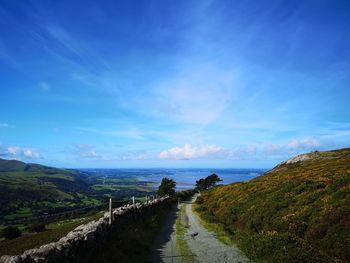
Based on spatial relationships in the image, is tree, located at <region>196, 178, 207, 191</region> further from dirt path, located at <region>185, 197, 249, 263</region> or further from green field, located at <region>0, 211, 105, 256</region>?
dirt path, located at <region>185, 197, 249, 263</region>

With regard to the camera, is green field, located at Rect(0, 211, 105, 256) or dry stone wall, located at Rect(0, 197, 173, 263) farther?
green field, located at Rect(0, 211, 105, 256)

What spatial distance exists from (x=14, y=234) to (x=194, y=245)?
28775 mm

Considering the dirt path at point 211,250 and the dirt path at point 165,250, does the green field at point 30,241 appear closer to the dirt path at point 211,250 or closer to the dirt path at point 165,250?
the dirt path at point 165,250

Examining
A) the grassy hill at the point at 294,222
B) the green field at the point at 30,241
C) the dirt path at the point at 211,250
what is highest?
the grassy hill at the point at 294,222

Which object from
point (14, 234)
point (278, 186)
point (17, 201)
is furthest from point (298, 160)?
point (17, 201)

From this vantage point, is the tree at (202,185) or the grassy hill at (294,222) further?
the tree at (202,185)

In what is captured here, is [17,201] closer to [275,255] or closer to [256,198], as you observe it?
[256,198]

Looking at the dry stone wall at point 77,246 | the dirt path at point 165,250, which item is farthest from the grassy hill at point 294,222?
the dry stone wall at point 77,246

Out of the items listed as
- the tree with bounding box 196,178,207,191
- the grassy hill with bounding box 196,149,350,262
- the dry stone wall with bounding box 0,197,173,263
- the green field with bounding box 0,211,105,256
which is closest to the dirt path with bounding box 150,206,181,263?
the dry stone wall with bounding box 0,197,173,263

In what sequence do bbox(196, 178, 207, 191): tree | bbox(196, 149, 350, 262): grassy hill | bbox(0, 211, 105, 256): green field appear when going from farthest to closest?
bbox(196, 178, 207, 191): tree → bbox(0, 211, 105, 256): green field → bbox(196, 149, 350, 262): grassy hill

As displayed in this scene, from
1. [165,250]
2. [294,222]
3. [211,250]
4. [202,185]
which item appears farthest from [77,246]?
[202,185]

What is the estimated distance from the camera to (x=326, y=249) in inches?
703

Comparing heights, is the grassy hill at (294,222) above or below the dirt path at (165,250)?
above

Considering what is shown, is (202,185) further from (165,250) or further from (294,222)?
(165,250)
